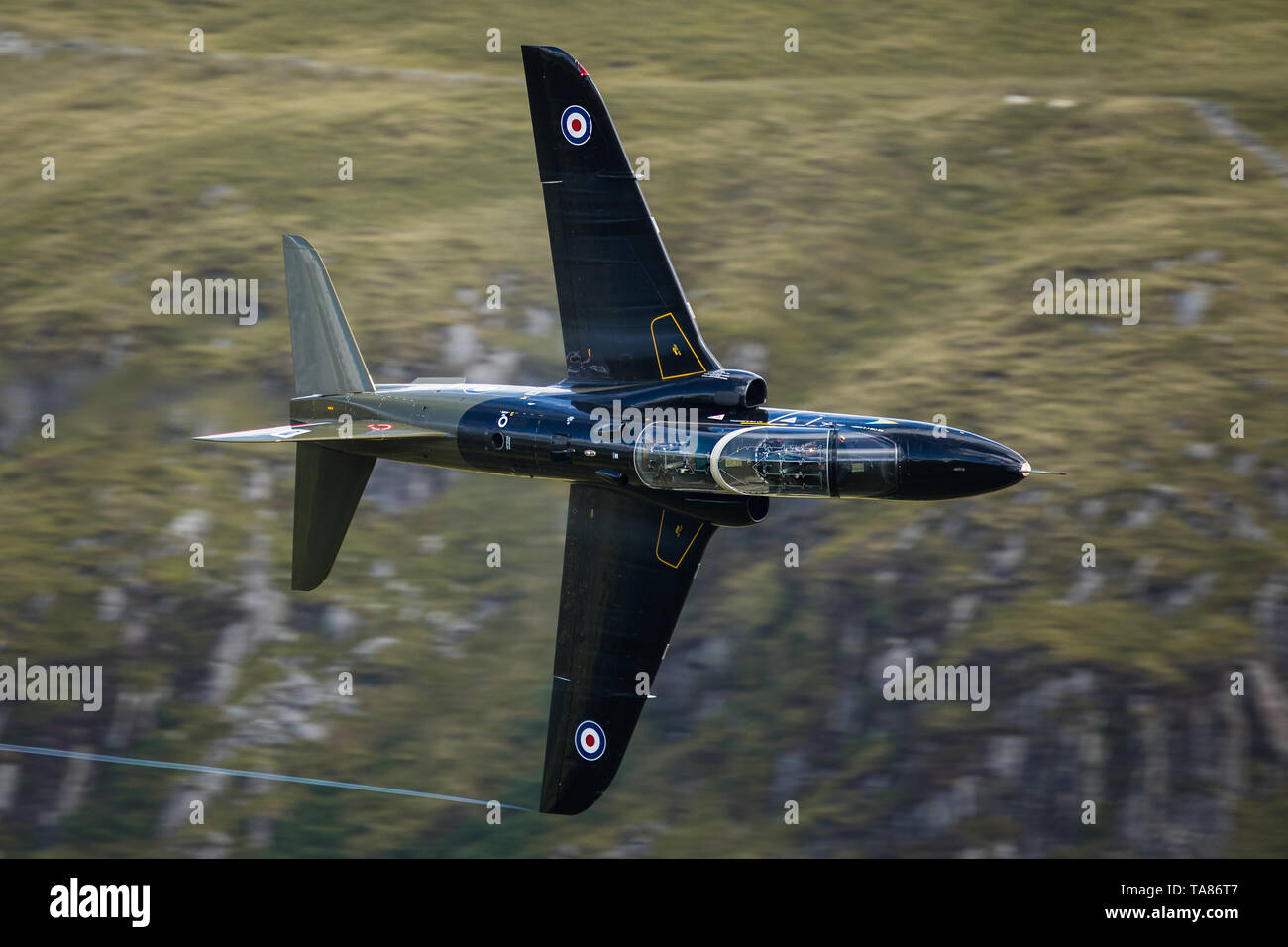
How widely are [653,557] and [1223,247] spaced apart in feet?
72.8

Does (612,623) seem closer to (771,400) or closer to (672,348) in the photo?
(672,348)

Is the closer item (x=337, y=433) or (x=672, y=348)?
(x=672, y=348)

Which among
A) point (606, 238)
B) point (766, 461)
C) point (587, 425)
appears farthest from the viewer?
point (606, 238)

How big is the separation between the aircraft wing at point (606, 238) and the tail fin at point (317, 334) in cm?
474

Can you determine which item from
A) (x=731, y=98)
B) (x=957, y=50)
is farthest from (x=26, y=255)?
(x=957, y=50)

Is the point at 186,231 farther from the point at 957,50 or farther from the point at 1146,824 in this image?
the point at 1146,824

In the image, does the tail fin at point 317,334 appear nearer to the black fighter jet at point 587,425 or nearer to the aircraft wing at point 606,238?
the black fighter jet at point 587,425

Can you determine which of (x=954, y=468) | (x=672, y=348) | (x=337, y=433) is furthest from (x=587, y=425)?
(x=954, y=468)

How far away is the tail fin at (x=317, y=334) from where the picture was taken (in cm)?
3159

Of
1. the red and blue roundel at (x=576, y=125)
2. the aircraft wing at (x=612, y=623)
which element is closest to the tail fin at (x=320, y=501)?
the aircraft wing at (x=612, y=623)

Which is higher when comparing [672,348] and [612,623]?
[672,348]

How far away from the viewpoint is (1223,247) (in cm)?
4322

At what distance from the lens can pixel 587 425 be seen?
29703mm

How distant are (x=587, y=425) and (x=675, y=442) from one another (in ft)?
6.21
